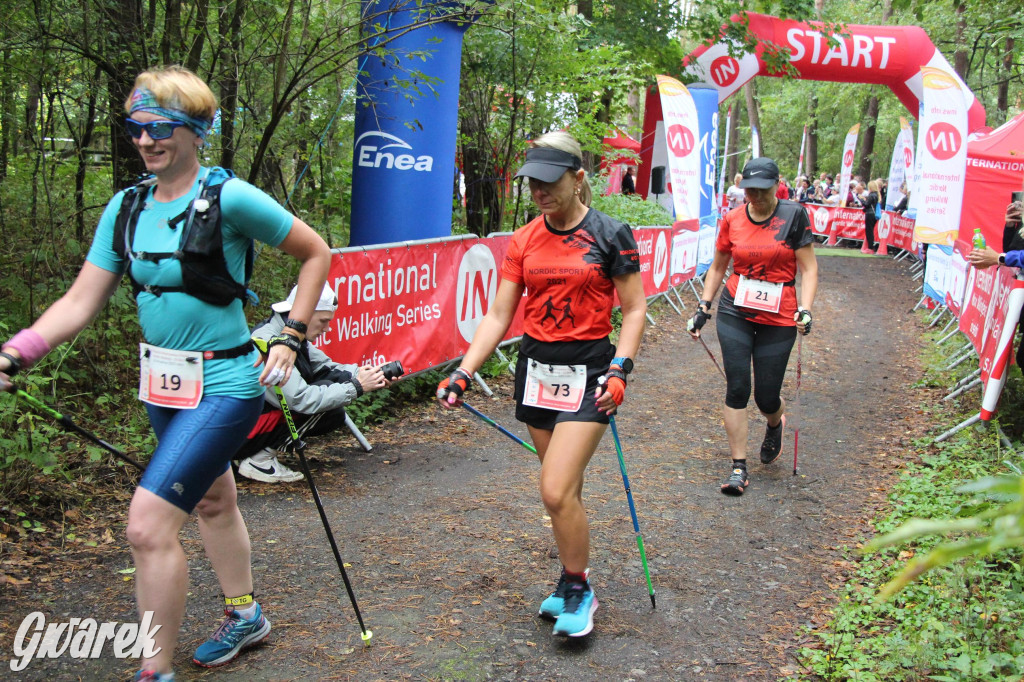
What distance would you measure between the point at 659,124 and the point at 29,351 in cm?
1832

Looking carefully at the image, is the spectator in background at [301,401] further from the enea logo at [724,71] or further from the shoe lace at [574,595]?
the enea logo at [724,71]

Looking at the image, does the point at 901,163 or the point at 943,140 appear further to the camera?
the point at 901,163

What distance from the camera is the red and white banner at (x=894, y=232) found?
2169 centimetres

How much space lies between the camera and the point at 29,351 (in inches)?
108

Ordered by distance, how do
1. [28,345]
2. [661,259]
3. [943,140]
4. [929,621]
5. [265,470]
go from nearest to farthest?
[28,345], [929,621], [265,470], [943,140], [661,259]

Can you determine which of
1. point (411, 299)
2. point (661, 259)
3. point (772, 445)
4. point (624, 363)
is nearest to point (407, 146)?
point (411, 299)

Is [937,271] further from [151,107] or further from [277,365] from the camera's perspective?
[151,107]

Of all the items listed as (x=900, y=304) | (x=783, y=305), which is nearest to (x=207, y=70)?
(x=783, y=305)

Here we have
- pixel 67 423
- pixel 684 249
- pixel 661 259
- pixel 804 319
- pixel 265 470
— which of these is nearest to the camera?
pixel 67 423

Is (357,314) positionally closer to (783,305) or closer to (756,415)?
(783,305)

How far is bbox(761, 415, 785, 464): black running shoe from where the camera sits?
6.45 metres

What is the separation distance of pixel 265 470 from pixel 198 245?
3037 mm

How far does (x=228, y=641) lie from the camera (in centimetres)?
332

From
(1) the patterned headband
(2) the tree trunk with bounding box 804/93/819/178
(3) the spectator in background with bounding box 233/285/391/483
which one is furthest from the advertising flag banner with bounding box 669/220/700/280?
(2) the tree trunk with bounding box 804/93/819/178
